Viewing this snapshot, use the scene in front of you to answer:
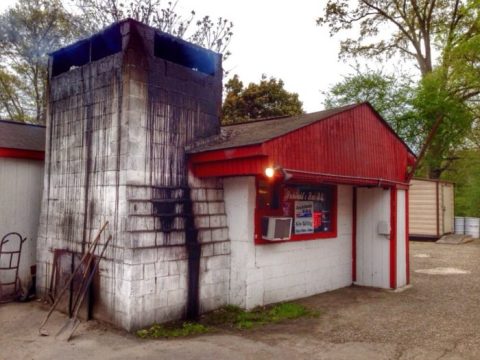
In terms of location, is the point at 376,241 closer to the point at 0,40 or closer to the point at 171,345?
the point at 171,345

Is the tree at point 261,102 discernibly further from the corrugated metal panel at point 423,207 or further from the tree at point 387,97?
the corrugated metal panel at point 423,207

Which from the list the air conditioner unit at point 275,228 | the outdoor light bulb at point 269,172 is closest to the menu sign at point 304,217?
the air conditioner unit at point 275,228

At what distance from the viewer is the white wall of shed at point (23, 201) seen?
765 cm

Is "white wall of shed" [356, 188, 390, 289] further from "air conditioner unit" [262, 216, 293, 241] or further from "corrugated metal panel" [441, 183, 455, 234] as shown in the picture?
"corrugated metal panel" [441, 183, 455, 234]

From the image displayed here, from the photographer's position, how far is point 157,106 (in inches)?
250

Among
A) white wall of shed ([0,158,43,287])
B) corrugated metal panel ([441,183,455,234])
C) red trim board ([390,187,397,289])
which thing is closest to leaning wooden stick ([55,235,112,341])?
white wall of shed ([0,158,43,287])

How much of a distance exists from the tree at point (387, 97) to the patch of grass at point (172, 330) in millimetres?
19118

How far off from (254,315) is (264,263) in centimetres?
88

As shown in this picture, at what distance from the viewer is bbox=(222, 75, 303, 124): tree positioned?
23.0m

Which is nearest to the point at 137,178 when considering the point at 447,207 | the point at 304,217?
the point at 304,217

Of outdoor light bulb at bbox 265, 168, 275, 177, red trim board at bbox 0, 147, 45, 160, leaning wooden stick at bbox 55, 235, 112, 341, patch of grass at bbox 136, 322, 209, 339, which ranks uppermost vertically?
red trim board at bbox 0, 147, 45, 160

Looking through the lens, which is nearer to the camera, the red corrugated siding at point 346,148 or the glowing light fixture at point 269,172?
the glowing light fixture at point 269,172

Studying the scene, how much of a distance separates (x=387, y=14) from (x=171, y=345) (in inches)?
934

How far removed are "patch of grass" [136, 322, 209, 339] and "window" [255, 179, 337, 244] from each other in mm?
1666
